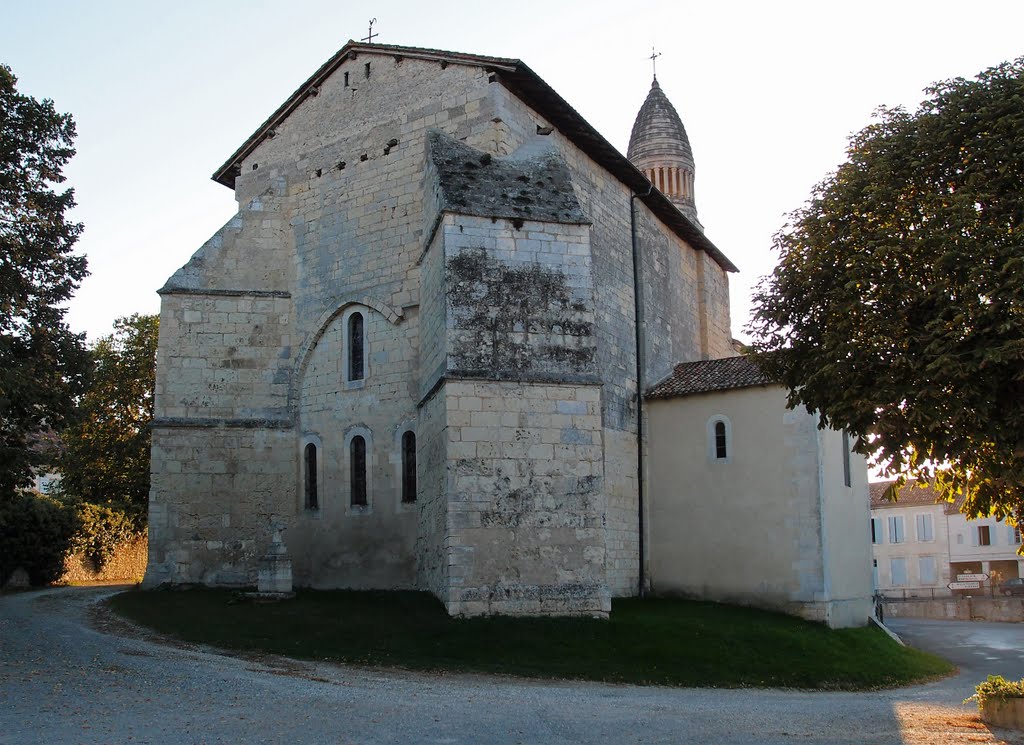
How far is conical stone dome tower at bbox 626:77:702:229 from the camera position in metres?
35.5

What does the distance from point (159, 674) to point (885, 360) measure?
343 inches

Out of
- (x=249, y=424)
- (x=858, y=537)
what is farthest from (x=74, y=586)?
(x=858, y=537)

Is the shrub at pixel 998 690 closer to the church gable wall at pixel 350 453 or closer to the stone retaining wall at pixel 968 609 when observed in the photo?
the church gable wall at pixel 350 453

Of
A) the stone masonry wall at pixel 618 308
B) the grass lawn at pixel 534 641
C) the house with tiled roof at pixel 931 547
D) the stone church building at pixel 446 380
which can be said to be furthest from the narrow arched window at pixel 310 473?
the house with tiled roof at pixel 931 547

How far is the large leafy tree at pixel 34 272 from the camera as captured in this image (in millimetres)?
17234

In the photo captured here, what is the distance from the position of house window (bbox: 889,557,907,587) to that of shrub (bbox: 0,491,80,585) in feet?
137

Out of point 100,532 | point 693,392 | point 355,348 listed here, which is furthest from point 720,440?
point 100,532

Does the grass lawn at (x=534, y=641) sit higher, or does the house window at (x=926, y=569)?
the grass lawn at (x=534, y=641)

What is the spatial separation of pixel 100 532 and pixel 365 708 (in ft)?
66.4

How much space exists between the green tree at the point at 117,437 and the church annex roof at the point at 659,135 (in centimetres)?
1770

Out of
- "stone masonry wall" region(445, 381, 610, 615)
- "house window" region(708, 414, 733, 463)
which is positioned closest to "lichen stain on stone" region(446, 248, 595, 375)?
"stone masonry wall" region(445, 381, 610, 615)

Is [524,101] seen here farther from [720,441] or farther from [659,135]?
[659,135]

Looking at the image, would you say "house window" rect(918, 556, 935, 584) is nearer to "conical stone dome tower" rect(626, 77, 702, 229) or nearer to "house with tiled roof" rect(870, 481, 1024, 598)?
"house with tiled roof" rect(870, 481, 1024, 598)

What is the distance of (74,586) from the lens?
23.9 meters
